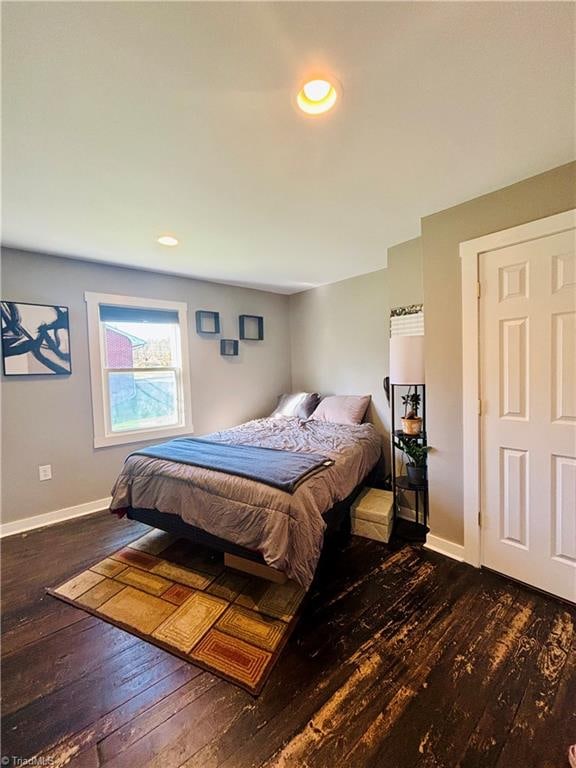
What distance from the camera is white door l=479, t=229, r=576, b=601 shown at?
1.74 m

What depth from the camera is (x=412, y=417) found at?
98.4 inches

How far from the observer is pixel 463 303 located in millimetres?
2072

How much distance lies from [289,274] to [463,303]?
82.9 inches

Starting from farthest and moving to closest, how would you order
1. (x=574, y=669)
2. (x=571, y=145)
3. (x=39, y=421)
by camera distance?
(x=39, y=421) → (x=571, y=145) → (x=574, y=669)

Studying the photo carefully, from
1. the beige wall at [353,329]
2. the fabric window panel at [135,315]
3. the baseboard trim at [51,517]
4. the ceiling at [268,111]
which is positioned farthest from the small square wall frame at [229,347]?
the baseboard trim at [51,517]

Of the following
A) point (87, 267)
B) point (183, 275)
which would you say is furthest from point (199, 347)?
point (87, 267)

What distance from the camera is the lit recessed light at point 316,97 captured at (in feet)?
3.95

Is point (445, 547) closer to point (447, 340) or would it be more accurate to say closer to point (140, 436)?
point (447, 340)

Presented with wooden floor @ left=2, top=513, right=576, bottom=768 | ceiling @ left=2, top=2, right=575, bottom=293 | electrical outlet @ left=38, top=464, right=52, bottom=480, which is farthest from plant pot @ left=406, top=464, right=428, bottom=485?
electrical outlet @ left=38, top=464, right=52, bottom=480

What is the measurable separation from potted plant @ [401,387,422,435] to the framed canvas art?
303cm

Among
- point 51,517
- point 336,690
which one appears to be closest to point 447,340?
point 336,690

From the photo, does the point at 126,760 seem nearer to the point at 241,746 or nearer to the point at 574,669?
the point at 241,746

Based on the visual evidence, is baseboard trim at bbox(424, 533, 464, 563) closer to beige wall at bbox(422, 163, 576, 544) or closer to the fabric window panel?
beige wall at bbox(422, 163, 576, 544)

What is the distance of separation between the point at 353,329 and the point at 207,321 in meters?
1.77
